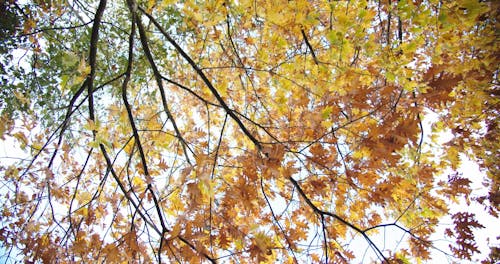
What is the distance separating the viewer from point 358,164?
179cm

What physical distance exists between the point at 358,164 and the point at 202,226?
0.93 m

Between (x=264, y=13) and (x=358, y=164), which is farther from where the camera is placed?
(x=264, y=13)

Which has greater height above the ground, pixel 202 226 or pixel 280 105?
pixel 280 105

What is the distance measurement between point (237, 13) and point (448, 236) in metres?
2.29

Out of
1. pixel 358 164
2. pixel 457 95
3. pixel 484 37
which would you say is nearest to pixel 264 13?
pixel 358 164

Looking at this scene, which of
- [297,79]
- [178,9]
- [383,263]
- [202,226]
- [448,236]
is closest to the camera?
[383,263]

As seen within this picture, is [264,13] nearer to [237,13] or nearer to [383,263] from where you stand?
[237,13]

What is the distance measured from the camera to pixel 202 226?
5.55 ft

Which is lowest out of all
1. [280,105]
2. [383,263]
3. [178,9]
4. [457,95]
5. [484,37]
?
[383,263]

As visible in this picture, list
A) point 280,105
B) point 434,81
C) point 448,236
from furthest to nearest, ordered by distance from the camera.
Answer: point 280,105, point 448,236, point 434,81

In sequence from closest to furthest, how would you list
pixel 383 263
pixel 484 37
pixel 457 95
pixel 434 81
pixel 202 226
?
pixel 434 81 < pixel 383 263 < pixel 202 226 < pixel 484 37 < pixel 457 95

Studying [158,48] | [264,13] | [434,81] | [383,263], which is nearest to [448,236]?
[383,263]

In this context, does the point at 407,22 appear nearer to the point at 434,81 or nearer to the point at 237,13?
the point at 237,13

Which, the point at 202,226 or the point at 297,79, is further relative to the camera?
the point at 297,79
